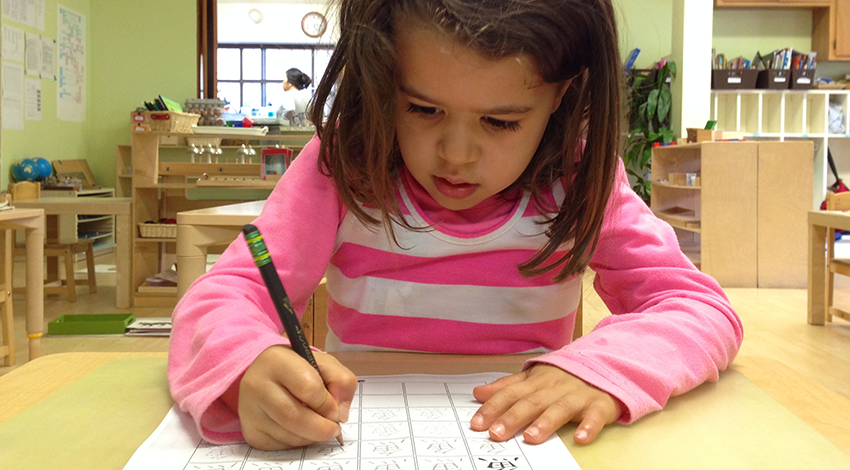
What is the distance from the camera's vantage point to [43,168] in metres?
4.81

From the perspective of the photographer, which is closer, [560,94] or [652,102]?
[560,94]

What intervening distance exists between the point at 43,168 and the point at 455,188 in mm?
5014

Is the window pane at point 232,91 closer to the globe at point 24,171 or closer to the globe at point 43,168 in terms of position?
the globe at point 43,168

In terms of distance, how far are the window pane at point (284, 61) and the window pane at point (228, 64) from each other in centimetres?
49

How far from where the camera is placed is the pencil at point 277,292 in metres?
0.35

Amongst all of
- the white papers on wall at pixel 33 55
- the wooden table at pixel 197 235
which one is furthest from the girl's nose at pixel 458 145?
the white papers on wall at pixel 33 55

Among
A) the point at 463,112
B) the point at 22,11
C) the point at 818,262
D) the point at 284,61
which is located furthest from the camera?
the point at 284,61

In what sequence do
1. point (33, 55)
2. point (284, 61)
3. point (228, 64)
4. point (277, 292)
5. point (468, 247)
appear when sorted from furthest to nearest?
point (228, 64), point (284, 61), point (33, 55), point (468, 247), point (277, 292)

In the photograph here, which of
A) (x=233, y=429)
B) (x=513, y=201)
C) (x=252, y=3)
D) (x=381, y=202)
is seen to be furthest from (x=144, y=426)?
(x=252, y=3)

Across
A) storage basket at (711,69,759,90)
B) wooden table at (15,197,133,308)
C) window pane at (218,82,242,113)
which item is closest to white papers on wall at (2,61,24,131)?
wooden table at (15,197,133,308)

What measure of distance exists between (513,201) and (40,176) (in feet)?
16.3

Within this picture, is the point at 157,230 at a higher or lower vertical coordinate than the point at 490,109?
lower

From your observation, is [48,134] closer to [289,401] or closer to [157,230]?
[157,230]

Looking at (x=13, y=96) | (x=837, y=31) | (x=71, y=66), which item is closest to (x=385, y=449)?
(x=13, y=96)
